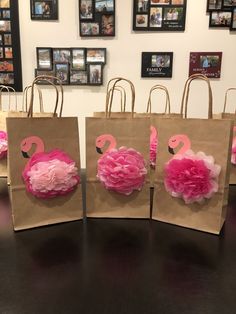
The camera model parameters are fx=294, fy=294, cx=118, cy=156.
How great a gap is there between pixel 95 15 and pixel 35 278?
2012mm

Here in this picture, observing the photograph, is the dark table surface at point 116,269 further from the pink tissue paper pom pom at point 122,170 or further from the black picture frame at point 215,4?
the black picture frame at point 215,4

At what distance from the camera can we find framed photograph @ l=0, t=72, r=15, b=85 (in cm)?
221

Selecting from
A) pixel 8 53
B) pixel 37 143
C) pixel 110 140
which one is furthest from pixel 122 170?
pixel 8 53

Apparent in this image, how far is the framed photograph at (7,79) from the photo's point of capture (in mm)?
2213

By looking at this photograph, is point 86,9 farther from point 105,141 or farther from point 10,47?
point 105,141

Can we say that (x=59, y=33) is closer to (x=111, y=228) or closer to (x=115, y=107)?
(x=115, y=107)

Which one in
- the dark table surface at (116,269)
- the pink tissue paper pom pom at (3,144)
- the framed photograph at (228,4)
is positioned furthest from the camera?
the framed photograph at (228,4)

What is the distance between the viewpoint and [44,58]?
2201 mm

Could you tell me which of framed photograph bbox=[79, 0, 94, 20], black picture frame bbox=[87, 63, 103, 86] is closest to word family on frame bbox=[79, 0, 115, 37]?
framed photograph bbox=[79, 0, 94, 20]

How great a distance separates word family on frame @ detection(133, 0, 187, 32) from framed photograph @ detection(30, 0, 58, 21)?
580 mm

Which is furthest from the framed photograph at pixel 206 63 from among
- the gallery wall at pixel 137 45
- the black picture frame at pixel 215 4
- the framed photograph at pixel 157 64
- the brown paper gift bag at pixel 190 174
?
the brown paper gift bag at pixel 190 174

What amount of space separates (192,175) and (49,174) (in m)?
0.36

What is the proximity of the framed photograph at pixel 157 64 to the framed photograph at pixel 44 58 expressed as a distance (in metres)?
0.70

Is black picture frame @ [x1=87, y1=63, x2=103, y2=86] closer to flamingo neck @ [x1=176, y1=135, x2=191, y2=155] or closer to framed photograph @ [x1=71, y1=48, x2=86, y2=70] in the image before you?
framed photograph @ [x1=71, y1=48, x2=86, y2=70]
